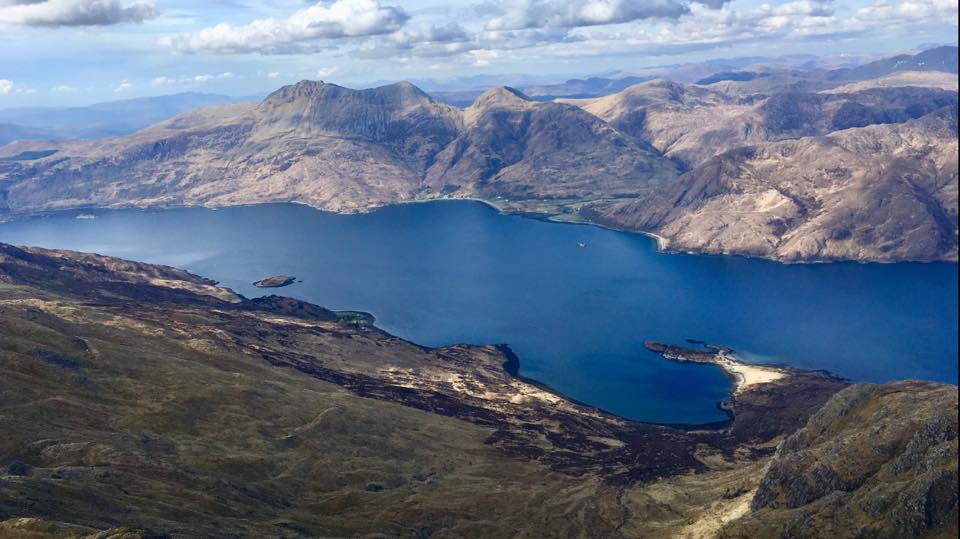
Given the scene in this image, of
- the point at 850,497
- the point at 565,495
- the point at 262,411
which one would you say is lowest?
the point at 565,495

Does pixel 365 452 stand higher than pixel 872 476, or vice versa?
pixel 872 476

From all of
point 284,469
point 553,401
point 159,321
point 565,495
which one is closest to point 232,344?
point 159,321

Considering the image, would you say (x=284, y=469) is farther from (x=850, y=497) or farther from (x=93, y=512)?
(x=850, y=497)

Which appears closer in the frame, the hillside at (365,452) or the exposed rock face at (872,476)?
the exposed rock face at (872,476)

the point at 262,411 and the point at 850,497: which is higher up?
the point at 850,497

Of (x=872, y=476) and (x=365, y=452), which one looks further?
(x=365, y=452)

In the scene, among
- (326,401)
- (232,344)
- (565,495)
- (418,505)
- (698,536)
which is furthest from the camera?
(232,344)

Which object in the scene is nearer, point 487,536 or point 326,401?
point 487,536

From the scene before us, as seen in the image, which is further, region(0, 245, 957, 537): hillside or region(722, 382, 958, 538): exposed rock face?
region(0, 245, 957, 537): hillside
